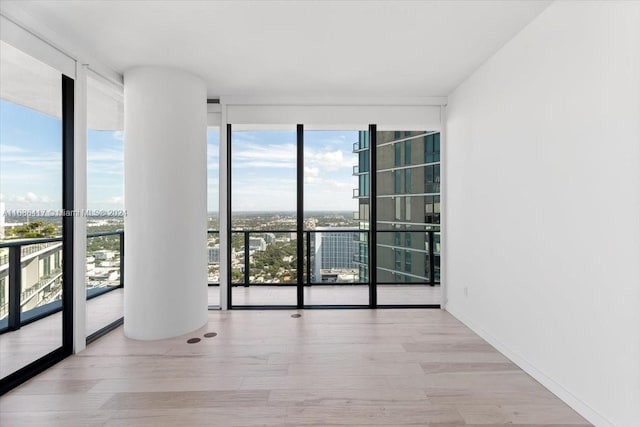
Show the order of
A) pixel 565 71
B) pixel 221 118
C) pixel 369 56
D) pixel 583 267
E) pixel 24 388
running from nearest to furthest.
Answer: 1. pixel 583 267
2. pixel 565 71
3. pixel 24 388
4. pixel 369 56
5. pixel 221 118

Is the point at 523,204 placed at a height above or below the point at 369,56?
below

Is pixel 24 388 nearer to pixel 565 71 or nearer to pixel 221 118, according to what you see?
pixel 221 118

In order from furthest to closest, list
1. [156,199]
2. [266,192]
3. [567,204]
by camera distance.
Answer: [266,192] → [156,199] → [567,204]

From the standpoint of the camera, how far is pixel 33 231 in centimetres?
250

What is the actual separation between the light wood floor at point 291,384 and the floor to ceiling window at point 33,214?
280 millimetres

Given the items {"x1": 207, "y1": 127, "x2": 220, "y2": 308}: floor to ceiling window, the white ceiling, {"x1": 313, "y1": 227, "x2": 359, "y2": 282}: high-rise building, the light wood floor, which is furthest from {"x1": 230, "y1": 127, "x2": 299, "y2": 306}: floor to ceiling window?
the light wood floor

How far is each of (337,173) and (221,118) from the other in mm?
1601

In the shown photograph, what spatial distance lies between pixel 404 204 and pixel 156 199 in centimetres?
319

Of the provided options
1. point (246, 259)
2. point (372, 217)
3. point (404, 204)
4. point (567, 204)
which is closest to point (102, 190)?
point (246, 259)

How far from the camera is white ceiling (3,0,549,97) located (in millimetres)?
2158

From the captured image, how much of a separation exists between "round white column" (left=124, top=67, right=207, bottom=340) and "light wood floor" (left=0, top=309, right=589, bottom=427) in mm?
305

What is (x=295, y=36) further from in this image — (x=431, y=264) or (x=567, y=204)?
(x=431, y=264)

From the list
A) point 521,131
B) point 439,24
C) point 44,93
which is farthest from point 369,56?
point 44,93

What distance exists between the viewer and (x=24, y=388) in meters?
2.17
